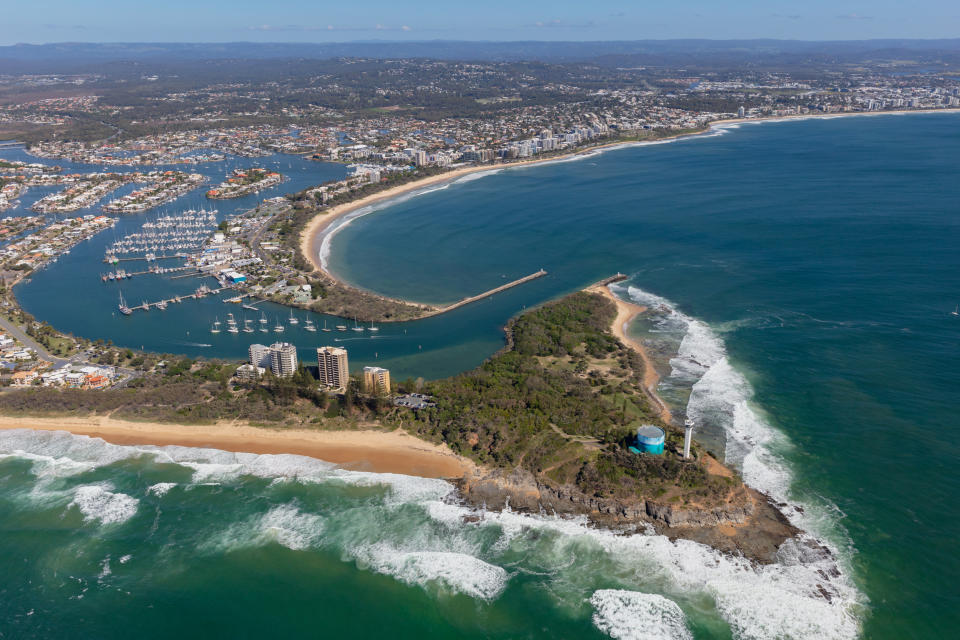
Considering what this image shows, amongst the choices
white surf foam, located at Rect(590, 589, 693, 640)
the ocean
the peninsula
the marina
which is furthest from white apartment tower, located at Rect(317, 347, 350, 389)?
the marina

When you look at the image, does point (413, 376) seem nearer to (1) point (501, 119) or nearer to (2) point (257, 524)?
(2) point (257, 524)

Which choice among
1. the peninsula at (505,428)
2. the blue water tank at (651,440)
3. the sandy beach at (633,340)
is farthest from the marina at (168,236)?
the blue water tank at (651,440)

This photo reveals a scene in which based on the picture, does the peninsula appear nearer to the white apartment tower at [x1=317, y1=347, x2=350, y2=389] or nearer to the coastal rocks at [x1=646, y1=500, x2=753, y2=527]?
the coastal rocks at [x1=646, y1=500, x2=753, y2=527]

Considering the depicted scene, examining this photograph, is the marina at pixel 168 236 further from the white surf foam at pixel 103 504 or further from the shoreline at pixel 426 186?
the white surf foam at pixel 103 504

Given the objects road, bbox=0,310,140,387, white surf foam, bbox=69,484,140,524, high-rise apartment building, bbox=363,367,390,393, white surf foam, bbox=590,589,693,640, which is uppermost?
high-rise apartment building, bbox=363,367,390,393

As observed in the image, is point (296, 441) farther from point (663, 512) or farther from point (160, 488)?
point (663, 512)
